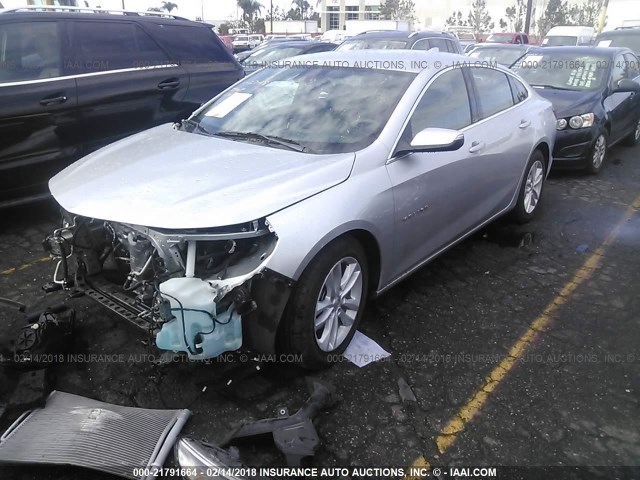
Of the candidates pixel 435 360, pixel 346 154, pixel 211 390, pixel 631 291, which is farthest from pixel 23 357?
pixel 631 291

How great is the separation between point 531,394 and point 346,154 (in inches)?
65.1

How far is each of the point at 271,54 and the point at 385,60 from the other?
7415 mm

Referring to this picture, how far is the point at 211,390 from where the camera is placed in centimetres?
272

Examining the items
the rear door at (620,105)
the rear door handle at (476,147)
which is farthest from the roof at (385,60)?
the rear door at (620,105)

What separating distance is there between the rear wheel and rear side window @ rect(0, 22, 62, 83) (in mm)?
6264

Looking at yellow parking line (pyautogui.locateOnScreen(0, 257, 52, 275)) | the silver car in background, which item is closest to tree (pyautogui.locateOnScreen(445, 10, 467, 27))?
the silver car in background

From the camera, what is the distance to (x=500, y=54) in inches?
402

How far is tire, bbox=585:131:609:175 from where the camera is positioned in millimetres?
6641

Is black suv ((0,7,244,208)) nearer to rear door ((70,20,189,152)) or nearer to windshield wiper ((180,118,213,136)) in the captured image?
rear door ((70,20,189,152))

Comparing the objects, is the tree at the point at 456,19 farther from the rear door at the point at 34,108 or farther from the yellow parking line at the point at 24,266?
the yellow parking line at the point at 24,266

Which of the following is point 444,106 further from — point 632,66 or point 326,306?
point 632,66

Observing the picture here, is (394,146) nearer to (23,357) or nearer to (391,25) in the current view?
(23,357)

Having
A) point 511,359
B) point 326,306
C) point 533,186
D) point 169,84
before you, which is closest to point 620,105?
point 533,186

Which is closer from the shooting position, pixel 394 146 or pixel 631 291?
pixel 394 146
